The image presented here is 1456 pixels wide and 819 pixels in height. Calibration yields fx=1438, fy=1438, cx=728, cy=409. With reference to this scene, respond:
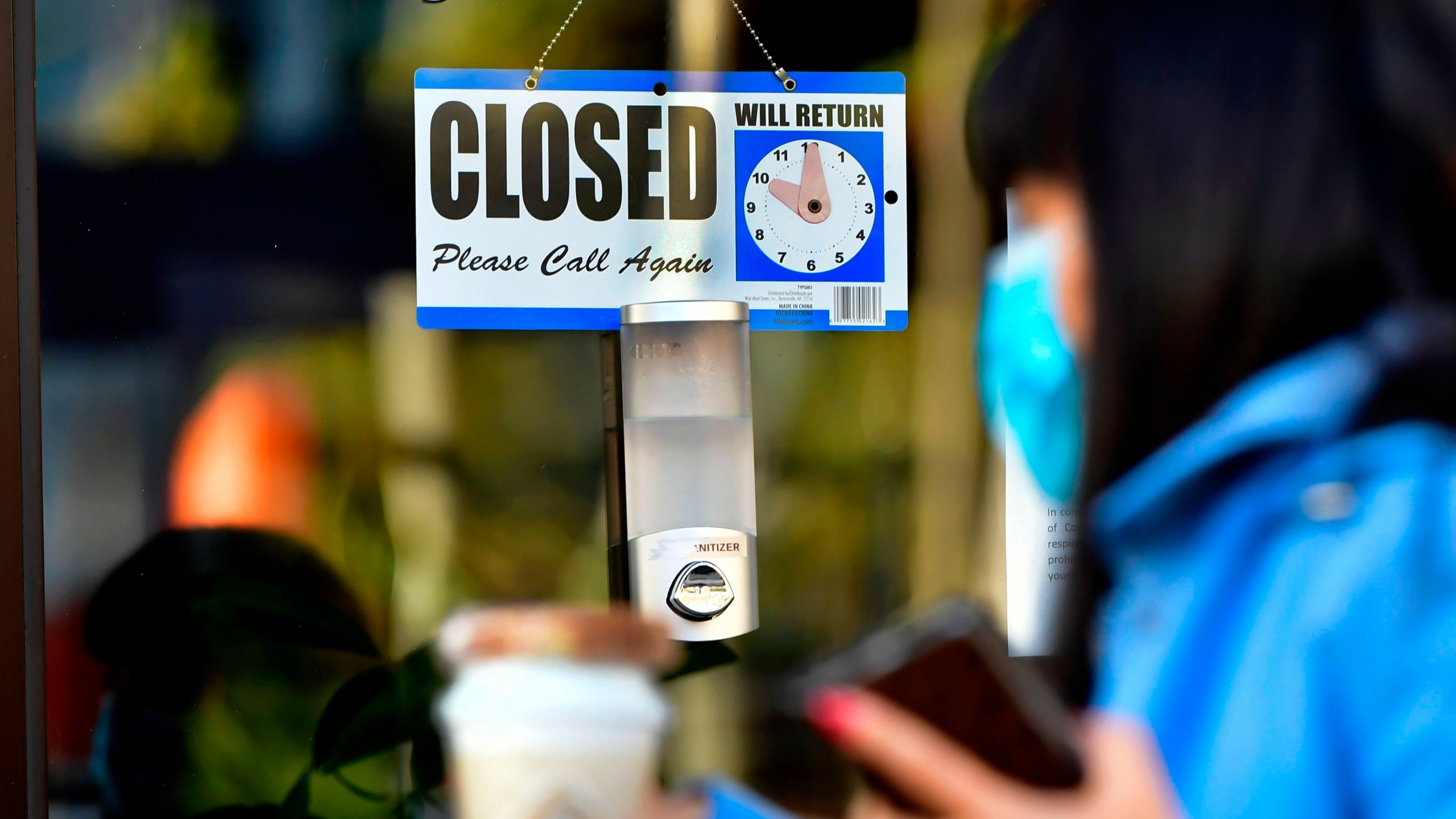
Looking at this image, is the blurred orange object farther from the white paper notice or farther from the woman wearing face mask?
the white paper notice

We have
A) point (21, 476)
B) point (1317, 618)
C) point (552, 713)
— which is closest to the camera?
point (1317, 618)

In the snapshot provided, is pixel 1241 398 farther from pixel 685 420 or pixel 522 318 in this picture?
pixel 522 318

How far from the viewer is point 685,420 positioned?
1896 mm

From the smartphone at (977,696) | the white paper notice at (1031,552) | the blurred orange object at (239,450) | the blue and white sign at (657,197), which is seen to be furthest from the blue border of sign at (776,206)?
the blurred orange object at (239,450)

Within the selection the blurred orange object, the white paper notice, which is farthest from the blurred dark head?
the blurred orange object

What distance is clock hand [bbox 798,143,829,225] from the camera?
1940 millimetres

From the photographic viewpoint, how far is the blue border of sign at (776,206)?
1.94 metres

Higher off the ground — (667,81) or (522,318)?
(667,81)

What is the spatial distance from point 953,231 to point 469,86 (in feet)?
2.21

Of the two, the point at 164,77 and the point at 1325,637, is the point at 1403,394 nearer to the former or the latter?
the point at 1325,637

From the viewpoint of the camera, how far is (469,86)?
191cm

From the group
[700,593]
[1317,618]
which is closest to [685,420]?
[700,593]

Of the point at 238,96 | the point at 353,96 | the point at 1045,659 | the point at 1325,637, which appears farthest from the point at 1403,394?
the point at 238,96

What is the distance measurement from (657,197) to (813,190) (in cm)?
21
